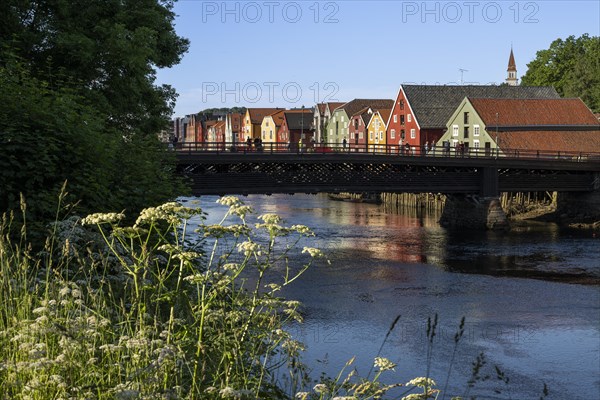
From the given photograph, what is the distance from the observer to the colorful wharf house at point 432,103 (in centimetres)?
8300

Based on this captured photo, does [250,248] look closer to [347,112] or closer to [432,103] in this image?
[432,103]

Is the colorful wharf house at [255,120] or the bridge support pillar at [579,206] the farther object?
the colorful wharf house at [255,120]

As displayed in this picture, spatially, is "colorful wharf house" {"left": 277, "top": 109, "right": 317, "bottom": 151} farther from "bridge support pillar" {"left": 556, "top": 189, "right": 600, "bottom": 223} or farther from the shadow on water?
the shadow on water

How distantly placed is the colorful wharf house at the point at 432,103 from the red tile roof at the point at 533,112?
29.8ft

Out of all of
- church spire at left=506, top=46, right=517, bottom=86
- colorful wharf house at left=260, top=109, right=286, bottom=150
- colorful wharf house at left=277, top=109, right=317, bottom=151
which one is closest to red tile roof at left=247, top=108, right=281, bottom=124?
colorful wharf house at left=260, top=109, right=286, bottom=150

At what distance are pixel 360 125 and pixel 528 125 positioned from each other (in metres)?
34.9

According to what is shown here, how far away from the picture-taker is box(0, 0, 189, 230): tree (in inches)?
554

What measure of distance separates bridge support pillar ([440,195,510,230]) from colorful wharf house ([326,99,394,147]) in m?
52.6

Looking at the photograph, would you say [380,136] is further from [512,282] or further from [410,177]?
[512,282]

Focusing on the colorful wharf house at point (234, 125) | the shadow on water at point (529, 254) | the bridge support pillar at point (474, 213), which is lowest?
the shadow on water at point (529, 254)

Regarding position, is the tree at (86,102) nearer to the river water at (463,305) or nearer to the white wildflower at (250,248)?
the white wildflower at (250,248)

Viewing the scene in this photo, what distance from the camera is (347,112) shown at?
11131 cm

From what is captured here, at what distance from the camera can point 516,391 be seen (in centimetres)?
1734

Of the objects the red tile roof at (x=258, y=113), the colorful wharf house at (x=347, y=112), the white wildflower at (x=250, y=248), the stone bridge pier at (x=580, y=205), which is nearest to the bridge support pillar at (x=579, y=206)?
the stone bridge pier at (x=580, y=205)
